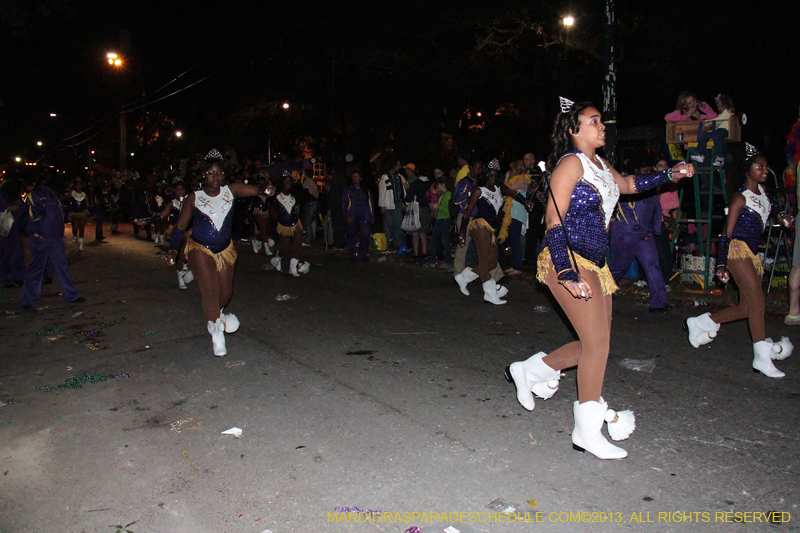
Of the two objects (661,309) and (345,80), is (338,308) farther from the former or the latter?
(345,80)

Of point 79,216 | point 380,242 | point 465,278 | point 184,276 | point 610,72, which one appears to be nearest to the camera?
point 465,278

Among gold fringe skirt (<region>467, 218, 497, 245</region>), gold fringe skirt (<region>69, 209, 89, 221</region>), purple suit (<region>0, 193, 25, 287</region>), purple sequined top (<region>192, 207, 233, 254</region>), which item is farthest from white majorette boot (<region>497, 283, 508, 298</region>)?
gold fringe skirt (<region>69, 209, 89, 221</region>)

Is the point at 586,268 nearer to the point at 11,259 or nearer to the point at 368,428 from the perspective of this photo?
the point at 368,428

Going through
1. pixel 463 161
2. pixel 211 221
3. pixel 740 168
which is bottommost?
pixel 211 221

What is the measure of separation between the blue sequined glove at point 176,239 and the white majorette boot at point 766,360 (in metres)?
5.31

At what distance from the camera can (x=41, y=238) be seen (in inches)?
378

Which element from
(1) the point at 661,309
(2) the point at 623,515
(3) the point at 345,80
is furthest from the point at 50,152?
(2) the point at 623,515

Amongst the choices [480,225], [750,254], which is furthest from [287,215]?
[750,254]

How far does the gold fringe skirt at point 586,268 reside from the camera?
406cm

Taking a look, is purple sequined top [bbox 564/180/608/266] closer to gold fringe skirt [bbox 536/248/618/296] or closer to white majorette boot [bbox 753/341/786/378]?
gold fringe skirt [bbox 536/248/618/296]

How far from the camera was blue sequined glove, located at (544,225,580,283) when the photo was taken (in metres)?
3.89

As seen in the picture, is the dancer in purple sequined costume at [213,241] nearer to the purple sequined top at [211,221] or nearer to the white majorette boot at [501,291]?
the purple sequined top at [211,221]

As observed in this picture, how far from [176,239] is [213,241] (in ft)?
1.44

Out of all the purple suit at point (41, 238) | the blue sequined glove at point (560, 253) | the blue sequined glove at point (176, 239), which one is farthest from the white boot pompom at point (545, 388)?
the purple suit at point (41, 238)
